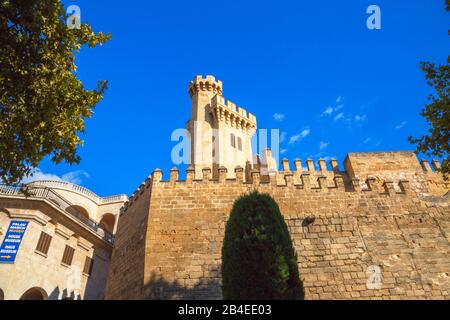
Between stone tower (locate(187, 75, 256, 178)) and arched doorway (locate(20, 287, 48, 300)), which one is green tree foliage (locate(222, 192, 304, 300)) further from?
stone tower (locate(187, 75, 256, 178))

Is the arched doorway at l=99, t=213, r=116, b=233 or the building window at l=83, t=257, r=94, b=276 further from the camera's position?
the arched doorway at l=99, t=213, r=116, b=233

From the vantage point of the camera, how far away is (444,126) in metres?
9.69

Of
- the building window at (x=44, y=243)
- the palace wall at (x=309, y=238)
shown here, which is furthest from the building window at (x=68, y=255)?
the palace wall at (x=309, y=238)

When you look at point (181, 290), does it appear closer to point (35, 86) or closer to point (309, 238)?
point (309, 238)

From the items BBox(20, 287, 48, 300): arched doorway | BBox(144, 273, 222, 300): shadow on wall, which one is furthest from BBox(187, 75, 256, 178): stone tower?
BBox(144, 273, 222, 300): shadow on wall

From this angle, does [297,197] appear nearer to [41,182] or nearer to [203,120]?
[203,120]

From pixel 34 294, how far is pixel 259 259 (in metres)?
15.5

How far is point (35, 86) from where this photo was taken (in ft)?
26.6

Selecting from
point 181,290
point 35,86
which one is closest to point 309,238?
point 181,290

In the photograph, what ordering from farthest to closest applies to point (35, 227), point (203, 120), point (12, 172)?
point (203, 120) < point (35, 227) < point (12, 172)

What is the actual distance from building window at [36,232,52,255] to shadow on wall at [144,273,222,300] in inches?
355

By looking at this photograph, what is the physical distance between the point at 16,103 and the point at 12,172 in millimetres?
1950

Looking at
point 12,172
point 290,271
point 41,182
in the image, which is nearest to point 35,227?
point 41,182

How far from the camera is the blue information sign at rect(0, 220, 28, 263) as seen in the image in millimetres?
15727
